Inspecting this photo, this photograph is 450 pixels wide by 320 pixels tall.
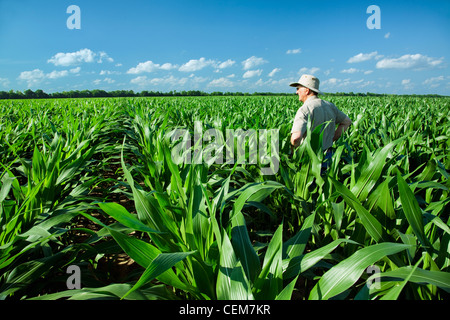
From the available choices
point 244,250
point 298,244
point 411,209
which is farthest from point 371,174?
point 244,250

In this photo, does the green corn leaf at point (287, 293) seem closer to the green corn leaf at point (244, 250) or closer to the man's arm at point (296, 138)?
the green corn leaf at point (244, 250)

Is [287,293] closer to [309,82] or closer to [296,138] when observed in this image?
[296,138]

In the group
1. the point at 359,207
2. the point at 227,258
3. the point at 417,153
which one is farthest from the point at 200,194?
the point at 417,153

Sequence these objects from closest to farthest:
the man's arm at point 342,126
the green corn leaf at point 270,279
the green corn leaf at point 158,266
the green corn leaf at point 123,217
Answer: the green corn leaf at point 158,266, the green corn leaf at point 270,279, the green corn leaf at point 123,217, the man's arm at point 342,126

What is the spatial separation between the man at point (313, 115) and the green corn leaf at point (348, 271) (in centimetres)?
154

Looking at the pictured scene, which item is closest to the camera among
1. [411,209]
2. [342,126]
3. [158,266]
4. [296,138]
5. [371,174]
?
[158,266]

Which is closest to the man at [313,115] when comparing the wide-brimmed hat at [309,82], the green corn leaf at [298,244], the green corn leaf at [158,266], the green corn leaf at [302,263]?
the wide-brimmed hat at [309,82]

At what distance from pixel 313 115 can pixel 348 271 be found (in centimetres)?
181

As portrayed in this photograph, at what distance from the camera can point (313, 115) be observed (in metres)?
2.32

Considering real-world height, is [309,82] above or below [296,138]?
above

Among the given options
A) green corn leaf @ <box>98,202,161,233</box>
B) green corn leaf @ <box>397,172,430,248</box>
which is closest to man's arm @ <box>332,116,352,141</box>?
green corn leaf @ <box>397,172,430,248</box>

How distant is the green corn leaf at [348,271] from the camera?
2.33ft

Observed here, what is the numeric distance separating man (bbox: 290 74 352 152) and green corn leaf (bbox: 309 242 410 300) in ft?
5.04

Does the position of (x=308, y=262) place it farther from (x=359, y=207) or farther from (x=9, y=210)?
(x=9, y=210)
